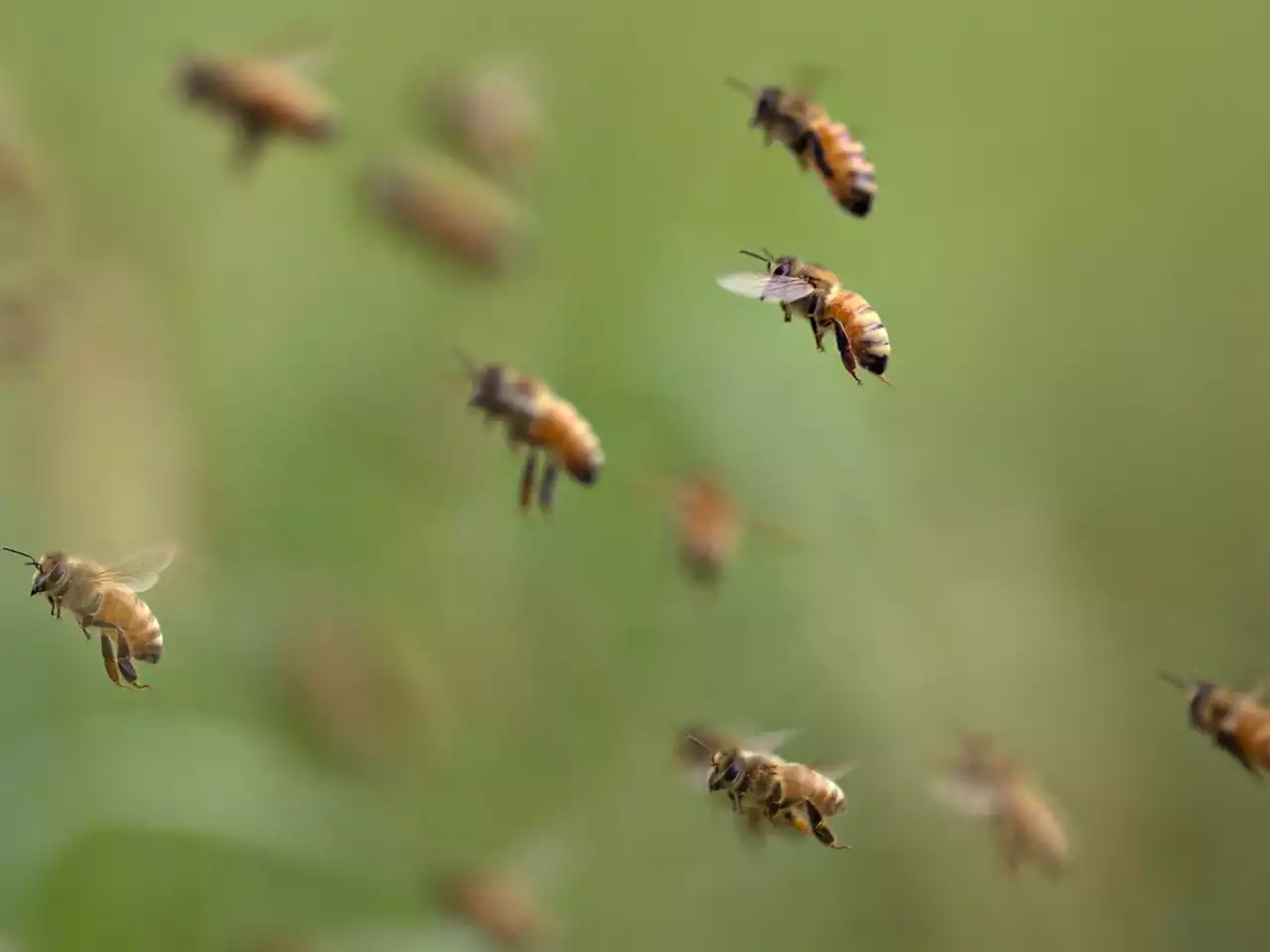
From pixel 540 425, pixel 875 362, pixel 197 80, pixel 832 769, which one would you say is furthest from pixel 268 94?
pixel 832 769

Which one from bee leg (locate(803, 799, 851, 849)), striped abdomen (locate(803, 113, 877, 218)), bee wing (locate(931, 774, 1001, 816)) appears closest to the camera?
bee leg (locate(803, 799, 851, 849))

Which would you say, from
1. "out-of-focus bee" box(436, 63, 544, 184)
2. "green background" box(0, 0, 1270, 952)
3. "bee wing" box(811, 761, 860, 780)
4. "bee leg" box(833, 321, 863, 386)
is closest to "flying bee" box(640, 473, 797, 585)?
"green background" box(0, 0, 1270, 952)

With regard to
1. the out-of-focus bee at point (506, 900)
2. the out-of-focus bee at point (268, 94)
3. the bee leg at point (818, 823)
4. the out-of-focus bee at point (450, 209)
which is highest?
the out-of-focus bee at point (450, 209)

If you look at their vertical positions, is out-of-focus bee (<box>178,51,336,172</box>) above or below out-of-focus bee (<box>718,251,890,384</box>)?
above

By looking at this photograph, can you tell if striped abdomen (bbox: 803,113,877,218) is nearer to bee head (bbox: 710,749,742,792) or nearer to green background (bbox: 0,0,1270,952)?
bee head (bbox: 710,749,742,792)

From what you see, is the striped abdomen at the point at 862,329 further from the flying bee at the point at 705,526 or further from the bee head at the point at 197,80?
the bee head at the point at 197,80

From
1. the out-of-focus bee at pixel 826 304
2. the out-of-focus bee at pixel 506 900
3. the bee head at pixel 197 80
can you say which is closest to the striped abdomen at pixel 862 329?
the out-of-focus bee at pixel 826 304
